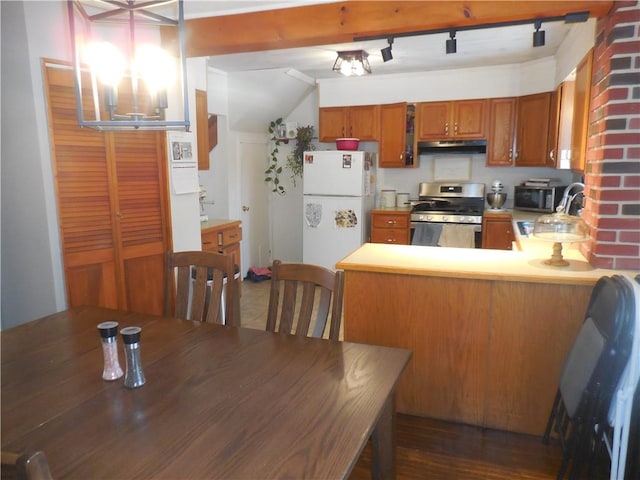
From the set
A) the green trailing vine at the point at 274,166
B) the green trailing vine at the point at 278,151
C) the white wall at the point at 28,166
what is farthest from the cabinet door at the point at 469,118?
the white wall at the point at 28,166

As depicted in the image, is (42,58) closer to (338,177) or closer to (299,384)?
(299,384)

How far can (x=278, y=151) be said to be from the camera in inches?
237

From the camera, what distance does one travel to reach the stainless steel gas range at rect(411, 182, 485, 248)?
4730 mm

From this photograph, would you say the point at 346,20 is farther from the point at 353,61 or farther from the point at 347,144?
the point at 347,144

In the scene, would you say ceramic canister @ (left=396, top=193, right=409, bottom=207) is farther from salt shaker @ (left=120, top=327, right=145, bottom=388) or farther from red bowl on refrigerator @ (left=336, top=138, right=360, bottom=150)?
salt shaker @ (left=120, top=327, right=145, bottom=388)

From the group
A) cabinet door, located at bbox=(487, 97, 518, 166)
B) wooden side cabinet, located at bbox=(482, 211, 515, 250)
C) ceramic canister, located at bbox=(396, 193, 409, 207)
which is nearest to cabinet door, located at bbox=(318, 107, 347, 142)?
ceramic canister, located at bbox=(396, 193, 409, 207)

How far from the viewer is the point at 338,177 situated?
16.6ft

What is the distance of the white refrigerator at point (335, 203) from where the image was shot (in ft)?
16.5

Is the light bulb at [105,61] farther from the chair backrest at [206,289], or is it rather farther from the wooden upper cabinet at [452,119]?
the wooden upper cabinet at [452,119]

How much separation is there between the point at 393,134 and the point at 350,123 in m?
0.53

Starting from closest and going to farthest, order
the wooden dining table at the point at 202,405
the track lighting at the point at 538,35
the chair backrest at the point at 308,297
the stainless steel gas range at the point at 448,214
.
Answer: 1. the wooden dining table at the point at 202,405
2. the chair backrest at the point at 308,297
3. the track lighting at the point at 538,35
4. the stainless steel gas range at the point at 448,214

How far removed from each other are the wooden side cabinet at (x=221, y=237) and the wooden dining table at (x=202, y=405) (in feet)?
7.45

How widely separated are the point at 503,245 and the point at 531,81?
1661 millimetres

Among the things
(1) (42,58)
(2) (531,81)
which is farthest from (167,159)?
(2) (531,81)
